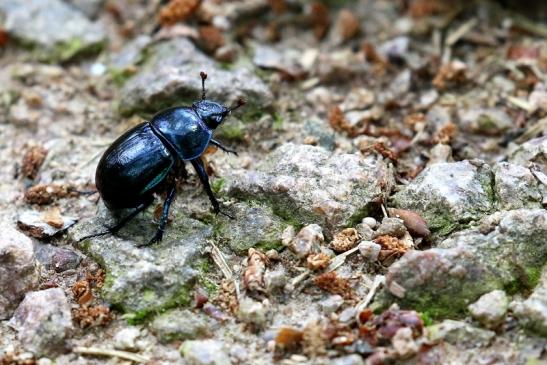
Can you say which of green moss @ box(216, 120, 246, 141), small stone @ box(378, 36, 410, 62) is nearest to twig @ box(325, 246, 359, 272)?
green moss @ box(216, 120, 246, 141)

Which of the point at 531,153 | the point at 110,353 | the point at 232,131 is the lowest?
the point at 110,353

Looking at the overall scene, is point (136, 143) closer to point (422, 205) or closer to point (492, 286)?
point (422, 205)

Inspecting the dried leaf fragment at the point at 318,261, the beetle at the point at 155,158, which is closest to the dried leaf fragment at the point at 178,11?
the beetle at the point at 155,158

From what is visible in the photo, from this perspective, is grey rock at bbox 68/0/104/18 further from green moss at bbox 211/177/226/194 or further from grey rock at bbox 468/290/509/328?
grey rock at bbox 468/290/509/328

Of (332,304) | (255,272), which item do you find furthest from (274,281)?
(332,304)

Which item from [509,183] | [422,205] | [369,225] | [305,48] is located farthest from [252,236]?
[305,48]

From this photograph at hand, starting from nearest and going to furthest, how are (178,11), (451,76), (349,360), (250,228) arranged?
(349,360) < (250,228) < (451,76) < (178,11)

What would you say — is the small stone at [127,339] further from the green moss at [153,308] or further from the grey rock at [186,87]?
the grey rock at [186,87]

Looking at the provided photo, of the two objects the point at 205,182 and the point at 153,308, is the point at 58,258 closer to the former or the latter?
the point at 153,308
